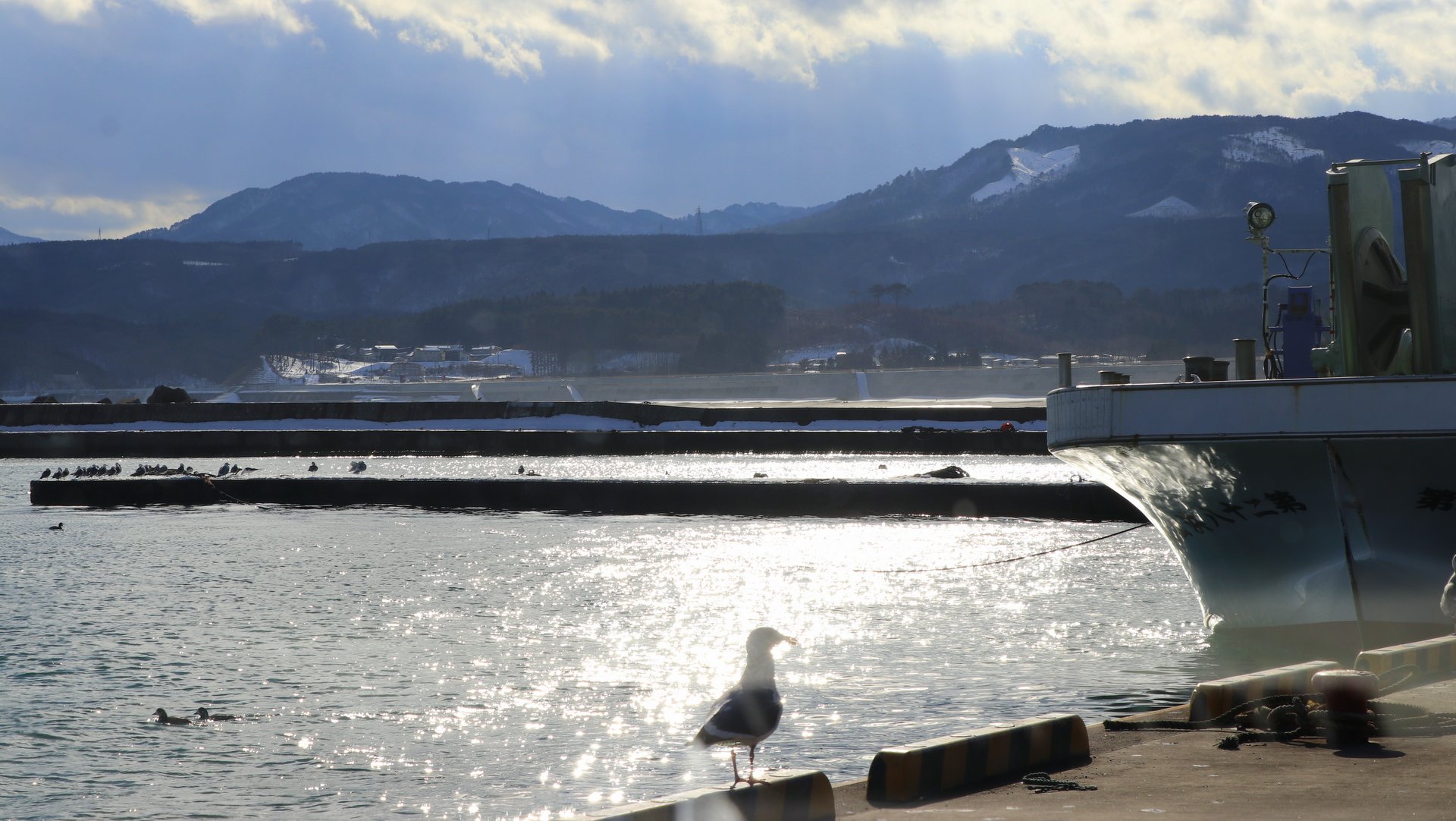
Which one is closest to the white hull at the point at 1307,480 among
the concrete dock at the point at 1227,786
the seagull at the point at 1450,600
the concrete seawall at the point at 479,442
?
the seagull at the point at 1450,600

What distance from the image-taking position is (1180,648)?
1816cm

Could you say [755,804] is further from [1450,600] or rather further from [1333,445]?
[1333,445]

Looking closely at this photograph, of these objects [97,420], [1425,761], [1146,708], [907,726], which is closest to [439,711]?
[907,726]

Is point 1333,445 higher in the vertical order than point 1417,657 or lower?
higher

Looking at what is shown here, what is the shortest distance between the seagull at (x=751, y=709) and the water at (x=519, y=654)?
9.39 feet

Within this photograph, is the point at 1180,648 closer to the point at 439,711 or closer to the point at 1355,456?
the point at 1355,456

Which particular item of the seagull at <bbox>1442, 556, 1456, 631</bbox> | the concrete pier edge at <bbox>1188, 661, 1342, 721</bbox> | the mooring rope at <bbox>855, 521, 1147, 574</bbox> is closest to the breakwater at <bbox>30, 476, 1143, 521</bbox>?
Answer: the mooring rope at <bbox>855, 521, 1147, 574</bbox>

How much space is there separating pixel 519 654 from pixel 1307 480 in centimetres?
938

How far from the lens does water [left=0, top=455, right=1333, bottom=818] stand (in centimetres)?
1232

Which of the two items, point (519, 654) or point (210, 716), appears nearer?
point (210, 716)

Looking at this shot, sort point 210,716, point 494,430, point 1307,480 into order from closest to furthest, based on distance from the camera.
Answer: point 210,716
point 1307,480
point 494,430

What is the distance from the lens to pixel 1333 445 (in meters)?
15.0

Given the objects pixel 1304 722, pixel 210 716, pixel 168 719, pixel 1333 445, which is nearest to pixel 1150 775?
pixel 1304 722

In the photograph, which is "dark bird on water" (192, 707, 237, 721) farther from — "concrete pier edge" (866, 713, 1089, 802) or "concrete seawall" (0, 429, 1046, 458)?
"concrete seawall" (0, 429, 1046, 458)
